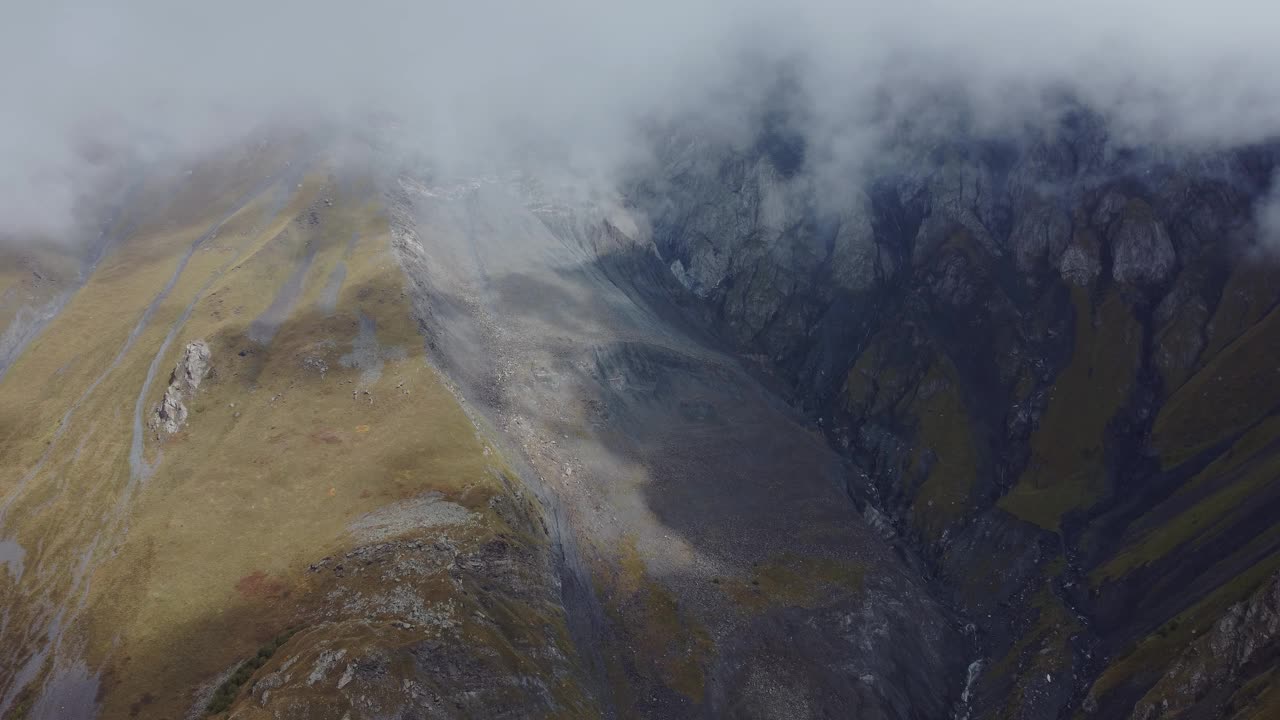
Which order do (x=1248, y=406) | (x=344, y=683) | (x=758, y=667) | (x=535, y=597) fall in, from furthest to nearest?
(x=1248, y=406) → (x=758, y=667) → (x=535, y=597) → (x=344, y=683)

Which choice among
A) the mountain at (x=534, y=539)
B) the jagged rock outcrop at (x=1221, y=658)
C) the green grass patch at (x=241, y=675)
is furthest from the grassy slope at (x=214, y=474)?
the jagged rock outcrop at (x=1221, y=658)

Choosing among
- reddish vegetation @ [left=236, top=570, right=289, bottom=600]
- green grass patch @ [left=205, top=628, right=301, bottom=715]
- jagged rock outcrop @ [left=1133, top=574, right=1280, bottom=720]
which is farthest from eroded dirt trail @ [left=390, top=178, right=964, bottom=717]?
reddish vegetation @ [left=236, top=570, right=289, bottom=600]

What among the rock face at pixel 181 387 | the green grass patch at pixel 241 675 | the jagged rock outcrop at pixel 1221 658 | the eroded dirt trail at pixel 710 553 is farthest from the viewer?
the rock face at pixel 181 387

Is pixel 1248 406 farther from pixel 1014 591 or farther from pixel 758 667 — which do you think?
pixel 758 667

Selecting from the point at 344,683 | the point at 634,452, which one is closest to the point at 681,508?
the point at 634,452

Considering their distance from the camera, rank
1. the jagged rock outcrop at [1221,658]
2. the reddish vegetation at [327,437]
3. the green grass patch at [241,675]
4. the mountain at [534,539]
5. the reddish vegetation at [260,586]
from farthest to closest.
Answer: the reddish vegetation at [327,437] < the reddish vegetation at [260,586] < the mountain at [534,539] < the jagged rock outcrop at [1221,658] < the green grass patch at [241,675]

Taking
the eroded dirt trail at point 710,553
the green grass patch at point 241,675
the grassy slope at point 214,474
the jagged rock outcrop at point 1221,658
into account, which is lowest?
the eroded dirt trail at point 710,553

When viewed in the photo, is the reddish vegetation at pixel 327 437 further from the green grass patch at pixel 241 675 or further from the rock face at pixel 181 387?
the green grass patch at pixel 241 675
